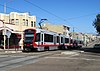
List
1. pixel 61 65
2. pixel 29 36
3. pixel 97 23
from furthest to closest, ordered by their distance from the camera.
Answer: pixel 97 23, pixel 29 36, pixel 61 65

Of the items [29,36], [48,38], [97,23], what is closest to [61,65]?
[29,36]

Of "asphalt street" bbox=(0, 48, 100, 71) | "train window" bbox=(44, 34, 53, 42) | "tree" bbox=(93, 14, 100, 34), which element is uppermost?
"tree" bbox=(93, 14, 100, 34)

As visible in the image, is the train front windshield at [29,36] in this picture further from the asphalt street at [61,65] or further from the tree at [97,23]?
the tree at [97,23]

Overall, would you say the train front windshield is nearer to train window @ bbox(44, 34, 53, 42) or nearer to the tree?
train window @ bbox(44, 34, 53, 42)

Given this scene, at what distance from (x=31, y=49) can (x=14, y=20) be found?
43.1m

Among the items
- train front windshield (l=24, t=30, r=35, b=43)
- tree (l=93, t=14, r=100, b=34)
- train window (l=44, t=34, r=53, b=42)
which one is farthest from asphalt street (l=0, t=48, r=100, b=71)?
tree (l=93, t=14, r=100, b=34)

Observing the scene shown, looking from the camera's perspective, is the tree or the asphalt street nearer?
the asphalt street

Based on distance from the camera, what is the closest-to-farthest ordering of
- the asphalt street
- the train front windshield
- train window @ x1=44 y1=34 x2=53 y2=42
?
1. the asphalt street
2. the train front windshield
3. train window @ x1=44 y1=34 x2=53 y2=42

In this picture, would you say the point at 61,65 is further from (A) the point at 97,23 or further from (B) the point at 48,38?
(A) the point at 97,23

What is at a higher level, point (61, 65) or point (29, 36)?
point (29, 36)

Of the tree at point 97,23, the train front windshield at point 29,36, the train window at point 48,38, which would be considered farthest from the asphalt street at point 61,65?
the tree at point 97,23

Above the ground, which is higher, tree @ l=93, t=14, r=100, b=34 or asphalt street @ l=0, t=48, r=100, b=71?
tree @ l=93, t=14, r=100, b=34

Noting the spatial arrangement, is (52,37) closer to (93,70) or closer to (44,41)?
(44,41)

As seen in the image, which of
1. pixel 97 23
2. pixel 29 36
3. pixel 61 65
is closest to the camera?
pixel 61 65
